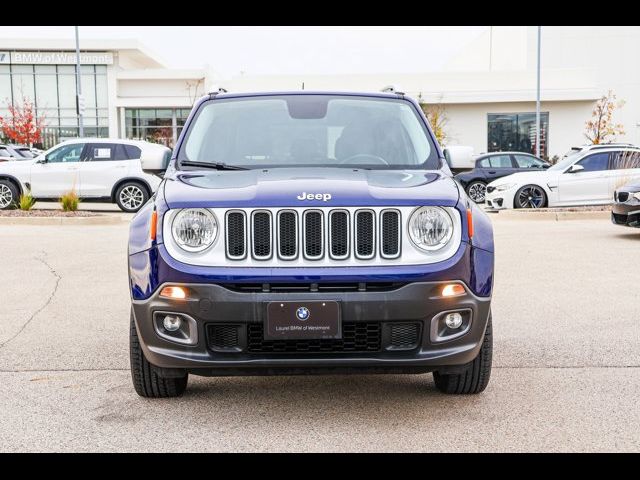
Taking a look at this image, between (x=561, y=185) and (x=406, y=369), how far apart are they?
Result: 15.3 m

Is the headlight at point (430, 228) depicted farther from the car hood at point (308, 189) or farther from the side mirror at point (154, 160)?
the side mirror at point (154, 160)

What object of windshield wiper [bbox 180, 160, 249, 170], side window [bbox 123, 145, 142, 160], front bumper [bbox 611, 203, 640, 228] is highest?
windshield wiper [bbox 180, 160, 249, 170]

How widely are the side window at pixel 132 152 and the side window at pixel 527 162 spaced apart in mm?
10167

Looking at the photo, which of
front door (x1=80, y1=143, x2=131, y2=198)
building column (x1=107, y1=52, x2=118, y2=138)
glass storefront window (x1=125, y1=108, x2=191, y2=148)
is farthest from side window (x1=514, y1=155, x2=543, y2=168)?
building column (x1=107, y1=52, x2=118, y2=138)

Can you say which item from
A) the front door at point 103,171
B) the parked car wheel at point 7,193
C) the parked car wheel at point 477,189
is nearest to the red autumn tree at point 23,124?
the parked car wheel at point 7,193

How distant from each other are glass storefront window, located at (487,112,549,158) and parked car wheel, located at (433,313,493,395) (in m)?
37.3

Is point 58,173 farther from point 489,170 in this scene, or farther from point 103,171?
point 489,170

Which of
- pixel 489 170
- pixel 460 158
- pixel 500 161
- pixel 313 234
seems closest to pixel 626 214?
pixel 460 158

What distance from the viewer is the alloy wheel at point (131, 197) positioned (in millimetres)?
19031

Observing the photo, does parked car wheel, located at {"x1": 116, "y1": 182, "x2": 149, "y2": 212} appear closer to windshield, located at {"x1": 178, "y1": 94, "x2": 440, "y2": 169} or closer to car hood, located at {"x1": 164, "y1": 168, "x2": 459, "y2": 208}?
windshield, located at {"x1": 178, "y1": 94, "x2": 440, "y2": 169}

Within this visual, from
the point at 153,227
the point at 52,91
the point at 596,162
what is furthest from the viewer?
the point at 52,91

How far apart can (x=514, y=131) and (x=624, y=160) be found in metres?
23.2

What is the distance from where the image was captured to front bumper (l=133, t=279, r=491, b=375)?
13.0ft

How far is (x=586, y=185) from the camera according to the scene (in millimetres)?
18484
